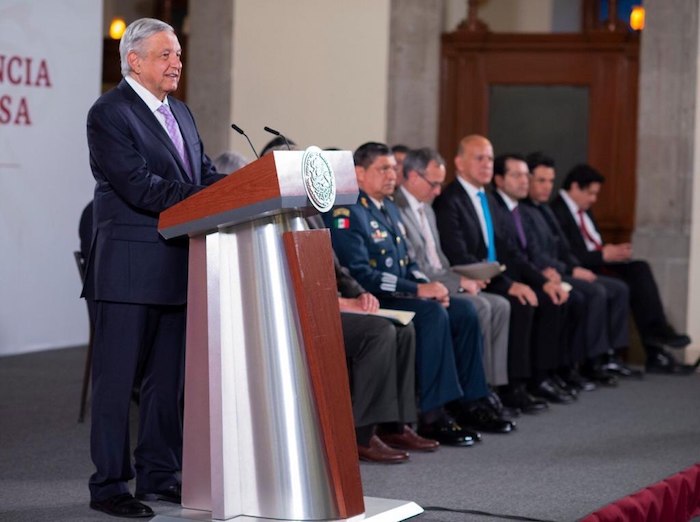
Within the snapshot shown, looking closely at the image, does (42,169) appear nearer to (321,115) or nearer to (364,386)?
(321,115)

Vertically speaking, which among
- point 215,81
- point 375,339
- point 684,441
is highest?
point 215,81

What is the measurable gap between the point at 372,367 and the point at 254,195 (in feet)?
6.49

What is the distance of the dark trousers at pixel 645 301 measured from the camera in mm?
8461

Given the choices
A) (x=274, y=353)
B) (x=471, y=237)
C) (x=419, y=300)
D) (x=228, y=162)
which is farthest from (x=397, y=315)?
(x=274, y=353)

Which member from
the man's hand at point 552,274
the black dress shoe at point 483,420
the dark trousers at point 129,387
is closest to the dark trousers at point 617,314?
the man's hand at point 552,274

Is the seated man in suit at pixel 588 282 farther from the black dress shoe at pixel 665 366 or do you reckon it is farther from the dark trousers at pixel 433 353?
the dark trousers at pixel 433 353

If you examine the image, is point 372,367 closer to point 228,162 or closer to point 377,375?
point 377,375

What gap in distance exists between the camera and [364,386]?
5.12 m

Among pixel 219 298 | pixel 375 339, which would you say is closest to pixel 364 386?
pixel 375 339

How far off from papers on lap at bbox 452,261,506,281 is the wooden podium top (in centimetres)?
278

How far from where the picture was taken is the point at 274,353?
11.1 feet

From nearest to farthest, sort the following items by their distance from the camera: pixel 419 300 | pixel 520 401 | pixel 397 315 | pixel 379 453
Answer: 1. pixel 379 453
2. pixel 397 315
3. pixel 419 300
4. pixel 520 401

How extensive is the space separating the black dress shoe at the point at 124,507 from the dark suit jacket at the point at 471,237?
295 cm

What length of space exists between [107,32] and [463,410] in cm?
873
